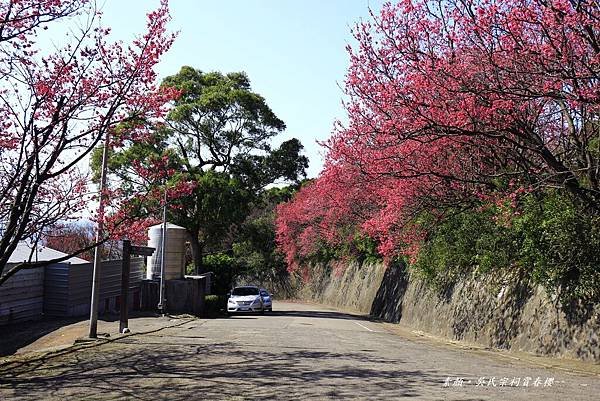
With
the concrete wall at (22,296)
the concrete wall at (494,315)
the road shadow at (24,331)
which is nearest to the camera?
the concrete wall at (494,315)

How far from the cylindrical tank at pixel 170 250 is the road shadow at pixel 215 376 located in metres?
14.5

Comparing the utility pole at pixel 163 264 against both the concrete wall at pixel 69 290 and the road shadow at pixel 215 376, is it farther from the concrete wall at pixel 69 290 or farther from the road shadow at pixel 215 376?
the road shadow at pixel 215 376

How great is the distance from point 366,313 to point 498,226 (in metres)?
20.7

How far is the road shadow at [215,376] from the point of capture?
25.8 feet

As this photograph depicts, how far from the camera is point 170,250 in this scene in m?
27.0

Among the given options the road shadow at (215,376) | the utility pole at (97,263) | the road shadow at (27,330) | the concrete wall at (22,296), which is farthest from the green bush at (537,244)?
the concrete wall at (22,296)

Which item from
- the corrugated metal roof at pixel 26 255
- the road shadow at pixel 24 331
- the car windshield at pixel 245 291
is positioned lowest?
the road shadow at pixel 24 331

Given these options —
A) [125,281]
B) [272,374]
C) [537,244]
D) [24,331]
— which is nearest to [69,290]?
[24,331]

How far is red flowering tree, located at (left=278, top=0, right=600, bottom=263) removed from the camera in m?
10.6

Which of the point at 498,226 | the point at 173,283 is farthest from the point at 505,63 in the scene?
the point at 173,283

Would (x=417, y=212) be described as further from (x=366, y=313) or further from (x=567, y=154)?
(x=366, y=313)

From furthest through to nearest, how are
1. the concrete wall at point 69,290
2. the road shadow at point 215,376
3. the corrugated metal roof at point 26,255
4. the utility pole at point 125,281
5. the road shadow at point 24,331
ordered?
the concrete wall at point 69,290 < the corrugated metal roof at point 26,255 < the utility pole at point 125,281 < the road shadow at point 24,331 < the road shadow at point 215,376

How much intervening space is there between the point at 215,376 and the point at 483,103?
27.7 feet

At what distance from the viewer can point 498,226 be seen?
663 inches
